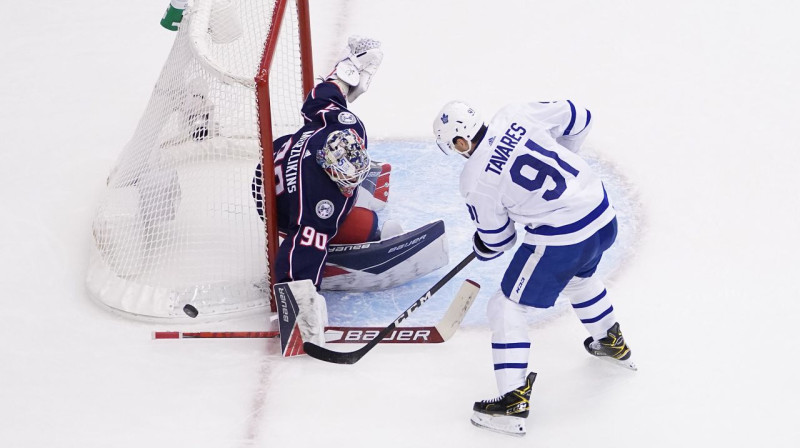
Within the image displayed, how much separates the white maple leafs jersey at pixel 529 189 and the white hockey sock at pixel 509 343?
20 cm

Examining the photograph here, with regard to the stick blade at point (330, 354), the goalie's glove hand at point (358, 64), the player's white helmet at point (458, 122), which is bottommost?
the stick blade at point (330, 354)

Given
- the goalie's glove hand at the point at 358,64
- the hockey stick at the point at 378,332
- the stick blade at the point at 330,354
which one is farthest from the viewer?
the goalie's glove hand at the point at 358,64

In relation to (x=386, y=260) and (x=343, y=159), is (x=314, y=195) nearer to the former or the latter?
(x=343, y=159)

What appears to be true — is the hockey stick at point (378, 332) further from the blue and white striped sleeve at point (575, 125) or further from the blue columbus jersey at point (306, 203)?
the blue and white striped sleeve at point (575, 125)

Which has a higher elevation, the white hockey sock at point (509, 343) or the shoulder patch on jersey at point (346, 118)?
the shoulder patch on jersey at point (346, 118)

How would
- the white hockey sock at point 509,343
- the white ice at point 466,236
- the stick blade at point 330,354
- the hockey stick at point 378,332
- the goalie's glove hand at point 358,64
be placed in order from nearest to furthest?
the white hockey sock at point 509,343 → the white ice at point 466,236 → the stick blade at point 330,354 → the hockey stick at point 378,332 → the goalie's glove hand at point 358,64

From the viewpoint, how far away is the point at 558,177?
3.47 m

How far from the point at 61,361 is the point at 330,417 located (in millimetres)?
1013

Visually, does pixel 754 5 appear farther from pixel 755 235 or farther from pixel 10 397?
pixel 10 397

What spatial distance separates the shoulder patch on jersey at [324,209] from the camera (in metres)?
3.96

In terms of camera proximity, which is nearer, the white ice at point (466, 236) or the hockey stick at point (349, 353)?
the white ice at point (466, 236)

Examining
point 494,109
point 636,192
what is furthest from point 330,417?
point 494,109

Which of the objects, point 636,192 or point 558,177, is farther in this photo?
point 636,192

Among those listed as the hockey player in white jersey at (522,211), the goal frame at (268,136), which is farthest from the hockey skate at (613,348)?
the goal frame at (268,136)
